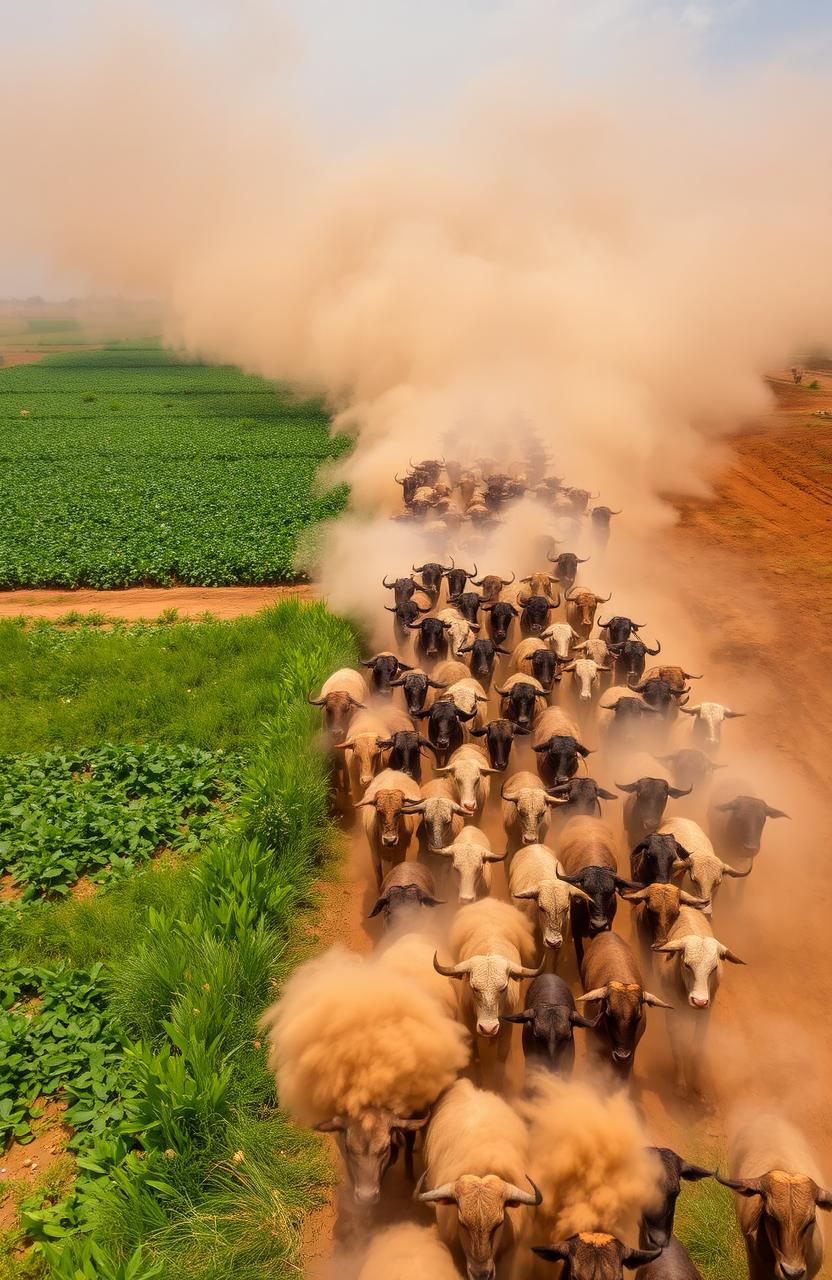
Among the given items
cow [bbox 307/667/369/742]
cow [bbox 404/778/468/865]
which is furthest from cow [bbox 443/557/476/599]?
cow [bbox 404/778/468/865]

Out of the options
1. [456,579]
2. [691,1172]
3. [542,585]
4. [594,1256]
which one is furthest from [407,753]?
[542,585]

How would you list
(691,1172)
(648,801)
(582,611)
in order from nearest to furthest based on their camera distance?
(691,1172)
(648,801)
(582,611)

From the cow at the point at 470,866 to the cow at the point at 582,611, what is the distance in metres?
7.78

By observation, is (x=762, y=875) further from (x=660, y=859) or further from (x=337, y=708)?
(x=337, y=708)

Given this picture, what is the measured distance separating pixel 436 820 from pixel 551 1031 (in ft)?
10.3

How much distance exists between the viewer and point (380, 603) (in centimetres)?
1705

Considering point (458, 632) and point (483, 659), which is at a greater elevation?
point (458, 632)

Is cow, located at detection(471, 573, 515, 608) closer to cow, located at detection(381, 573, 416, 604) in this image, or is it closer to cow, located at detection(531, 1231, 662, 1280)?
cow, located at detection(381, 573, 416, 604)

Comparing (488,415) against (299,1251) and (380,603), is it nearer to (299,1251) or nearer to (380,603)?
(380,603)

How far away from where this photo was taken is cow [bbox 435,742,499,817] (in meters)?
9.87

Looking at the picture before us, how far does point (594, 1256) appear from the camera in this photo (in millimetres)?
4551

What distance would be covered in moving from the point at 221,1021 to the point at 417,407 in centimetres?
3669

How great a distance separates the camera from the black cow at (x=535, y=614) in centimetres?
1477

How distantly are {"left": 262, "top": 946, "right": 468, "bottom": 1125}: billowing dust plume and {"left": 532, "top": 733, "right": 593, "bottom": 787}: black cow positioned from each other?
444cm
